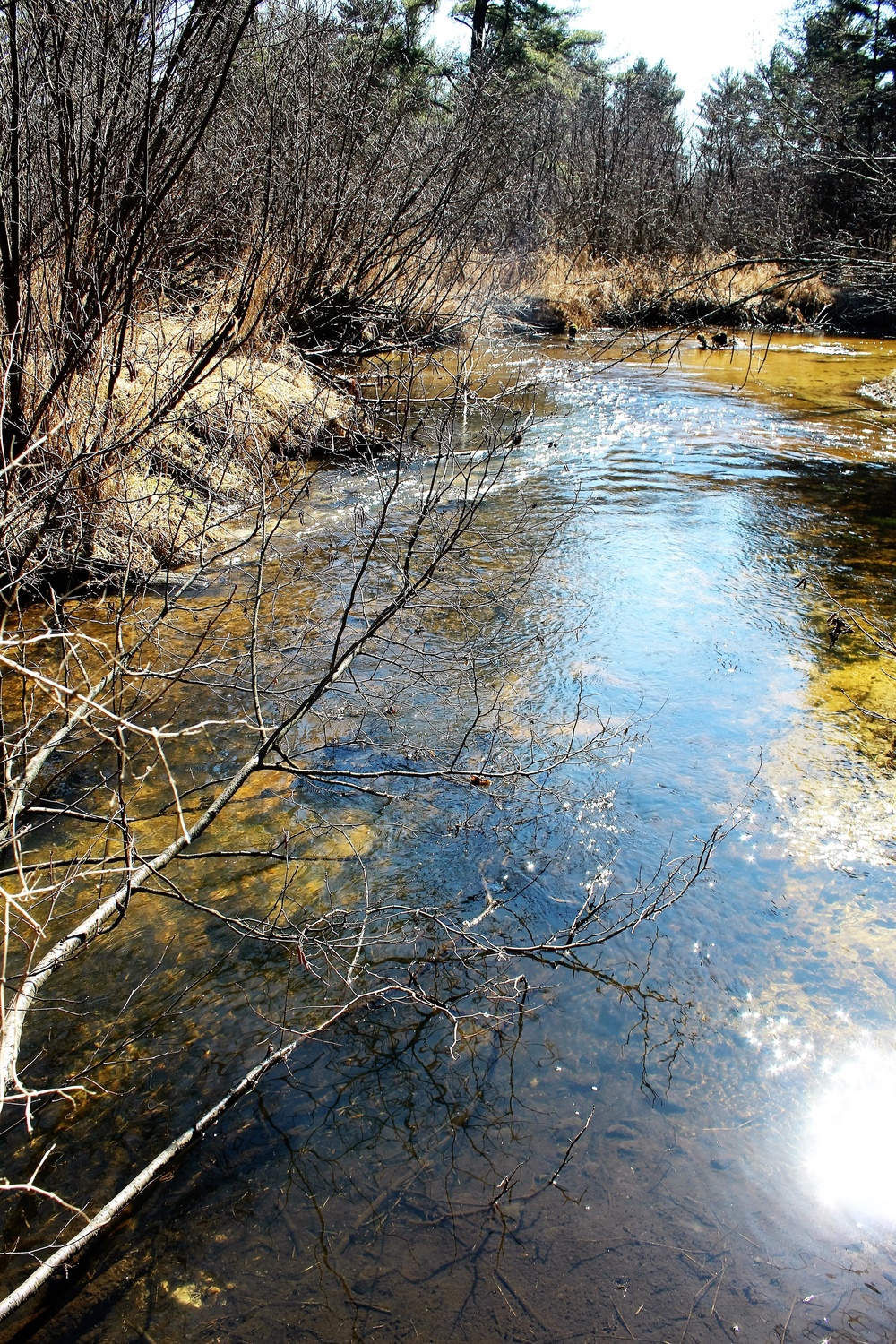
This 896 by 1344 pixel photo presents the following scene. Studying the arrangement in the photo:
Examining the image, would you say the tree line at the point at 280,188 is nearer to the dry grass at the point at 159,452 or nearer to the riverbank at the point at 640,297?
the dry grass at the point at 159,452

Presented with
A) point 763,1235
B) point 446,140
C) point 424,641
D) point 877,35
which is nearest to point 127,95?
point 424,641

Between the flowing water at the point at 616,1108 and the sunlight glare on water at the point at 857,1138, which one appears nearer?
the flowing water at the point at 616,1108

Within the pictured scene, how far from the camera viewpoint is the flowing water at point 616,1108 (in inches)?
88.4

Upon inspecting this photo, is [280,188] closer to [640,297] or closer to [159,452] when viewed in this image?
[159,452]

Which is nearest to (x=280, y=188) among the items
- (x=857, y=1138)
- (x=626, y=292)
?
(x=857, y=1138)

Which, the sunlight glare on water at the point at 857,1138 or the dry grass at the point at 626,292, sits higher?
the dry grass at the point at 626,292

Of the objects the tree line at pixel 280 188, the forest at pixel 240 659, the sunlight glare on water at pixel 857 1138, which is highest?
the tree line at pixel 280 188

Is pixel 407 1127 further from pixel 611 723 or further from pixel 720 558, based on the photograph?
pixel 720 558

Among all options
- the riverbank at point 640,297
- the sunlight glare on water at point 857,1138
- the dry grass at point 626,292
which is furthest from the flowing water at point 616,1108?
the dry grass at point 626,292

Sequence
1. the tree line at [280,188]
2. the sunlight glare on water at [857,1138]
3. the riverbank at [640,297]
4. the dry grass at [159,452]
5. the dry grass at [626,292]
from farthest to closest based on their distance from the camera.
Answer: the dry grass at [626,292], the riverbank at [640,297], the tree line at [280,188], the dry grass at [159,452], the sunlight glare on water at [857,1138]

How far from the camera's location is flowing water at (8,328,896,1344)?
2244mm

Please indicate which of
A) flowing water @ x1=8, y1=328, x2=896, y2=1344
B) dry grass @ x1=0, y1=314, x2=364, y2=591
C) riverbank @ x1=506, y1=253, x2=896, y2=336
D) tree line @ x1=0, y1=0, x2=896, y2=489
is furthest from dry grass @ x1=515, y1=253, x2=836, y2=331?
flowing water @ x1=8, y1=328, x2=896, y2=1344

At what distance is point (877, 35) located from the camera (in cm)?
2419

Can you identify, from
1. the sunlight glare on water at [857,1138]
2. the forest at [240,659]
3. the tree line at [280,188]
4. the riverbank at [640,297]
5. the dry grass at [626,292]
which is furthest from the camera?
the dry grass at [626,292]
